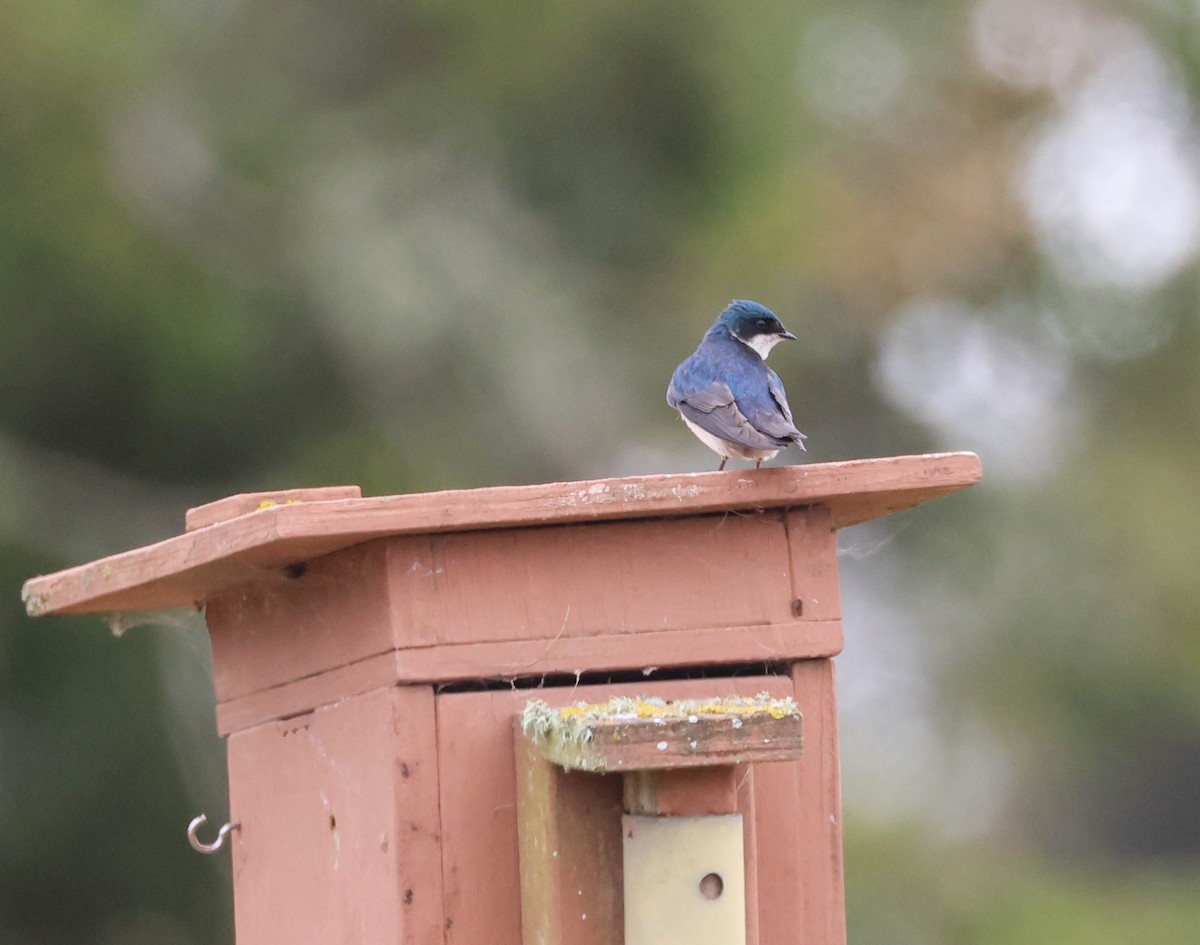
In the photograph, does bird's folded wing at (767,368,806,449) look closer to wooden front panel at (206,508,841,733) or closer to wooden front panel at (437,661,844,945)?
wooden front panel at (206,508,841,733)

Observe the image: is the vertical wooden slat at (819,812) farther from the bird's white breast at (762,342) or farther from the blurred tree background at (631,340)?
the blurred tree background at (631,340)

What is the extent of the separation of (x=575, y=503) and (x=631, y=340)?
3820mm

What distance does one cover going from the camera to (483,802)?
7.41 ft

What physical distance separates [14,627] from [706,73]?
2.60m

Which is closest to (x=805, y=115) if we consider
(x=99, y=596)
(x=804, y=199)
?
(x=804, y=199)

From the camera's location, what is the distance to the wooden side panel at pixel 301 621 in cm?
230

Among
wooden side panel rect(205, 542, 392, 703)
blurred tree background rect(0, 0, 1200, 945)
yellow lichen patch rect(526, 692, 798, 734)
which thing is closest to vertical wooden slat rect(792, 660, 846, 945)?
yellow lichen patch rect(526, 692, 798, 734)

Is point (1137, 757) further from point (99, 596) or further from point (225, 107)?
point (99, 596)

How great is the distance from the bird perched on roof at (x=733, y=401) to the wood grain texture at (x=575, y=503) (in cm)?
10

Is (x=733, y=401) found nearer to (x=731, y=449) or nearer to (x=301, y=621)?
(x=731, y=449)

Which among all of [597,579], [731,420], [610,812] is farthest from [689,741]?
[731,420]

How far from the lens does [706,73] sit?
5.79m

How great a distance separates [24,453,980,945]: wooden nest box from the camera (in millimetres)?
2137

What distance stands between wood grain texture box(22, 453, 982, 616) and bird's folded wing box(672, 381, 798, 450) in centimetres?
10
